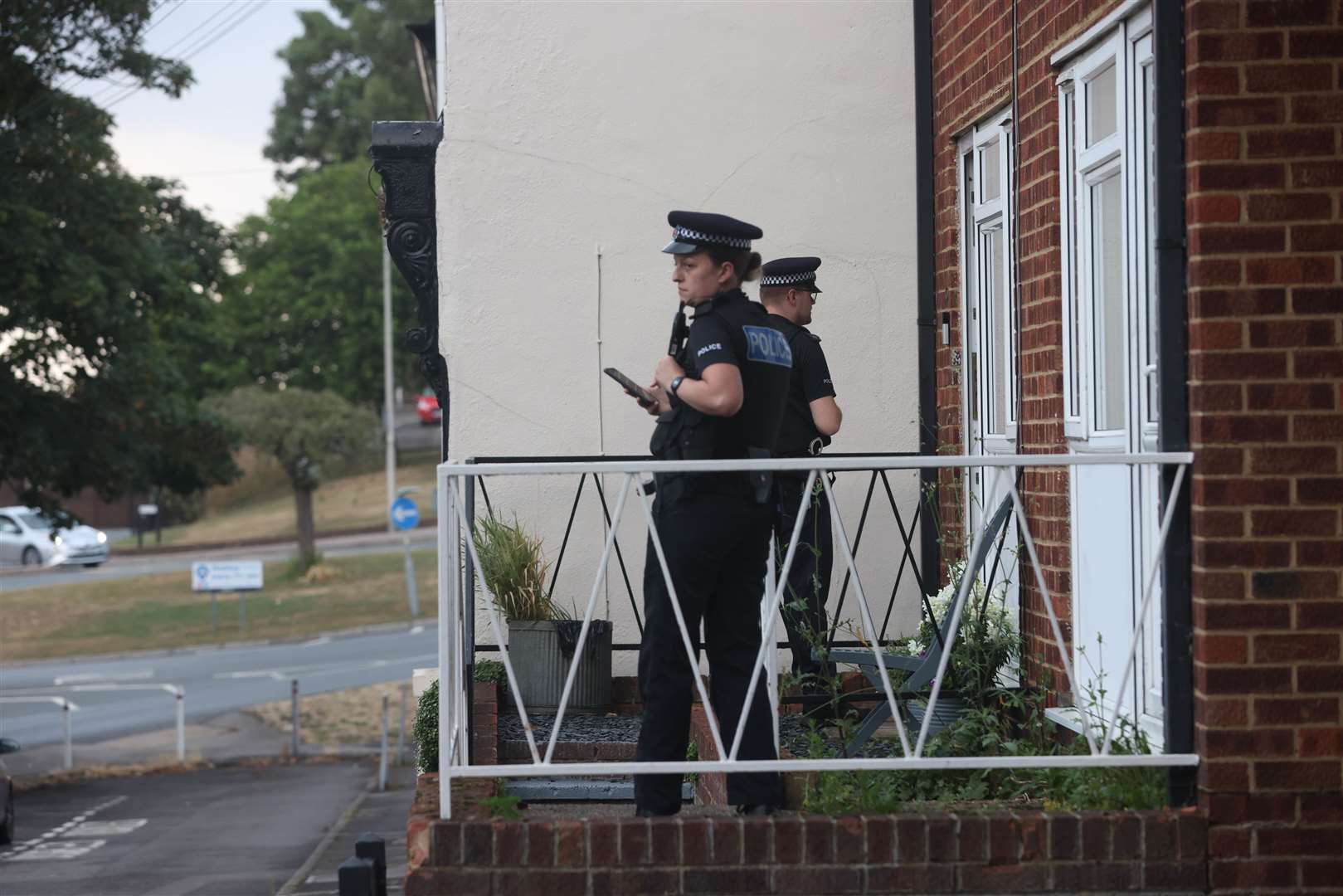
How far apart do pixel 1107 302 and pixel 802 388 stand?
49.3 inches

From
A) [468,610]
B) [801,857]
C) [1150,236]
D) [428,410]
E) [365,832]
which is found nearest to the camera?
[801,857]

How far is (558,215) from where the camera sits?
8703 mm

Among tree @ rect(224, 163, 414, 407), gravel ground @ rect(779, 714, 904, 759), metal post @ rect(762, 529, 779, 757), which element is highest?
tree @ rect(224, 163, 414, 407)

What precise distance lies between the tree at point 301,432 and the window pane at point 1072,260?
41.4 metres

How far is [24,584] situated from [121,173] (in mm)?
27309

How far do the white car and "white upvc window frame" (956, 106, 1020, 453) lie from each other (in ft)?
163

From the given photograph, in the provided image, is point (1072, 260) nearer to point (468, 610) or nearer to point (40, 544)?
point (468, 610)

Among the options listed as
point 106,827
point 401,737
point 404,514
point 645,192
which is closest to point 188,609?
point 404,514

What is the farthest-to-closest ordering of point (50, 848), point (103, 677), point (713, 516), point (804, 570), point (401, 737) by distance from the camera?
point (103, 677), point (401, 737), point (50, 848), point (804, 570), point (713, 516)

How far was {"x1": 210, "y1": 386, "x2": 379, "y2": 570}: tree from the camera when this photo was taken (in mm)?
46531

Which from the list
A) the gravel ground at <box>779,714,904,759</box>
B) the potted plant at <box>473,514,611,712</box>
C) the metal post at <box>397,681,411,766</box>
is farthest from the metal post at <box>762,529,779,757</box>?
the metal post at <box>397,681,411,766</box>

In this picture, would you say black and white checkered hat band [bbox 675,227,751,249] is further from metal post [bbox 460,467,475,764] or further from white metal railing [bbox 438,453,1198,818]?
metal post [bbox 460,467,475,764]

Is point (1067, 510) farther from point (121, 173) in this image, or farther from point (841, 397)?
point (121, 173)

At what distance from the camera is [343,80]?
74562 mm
